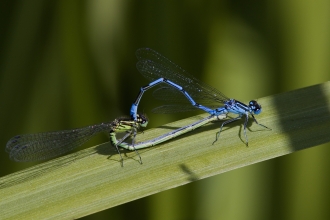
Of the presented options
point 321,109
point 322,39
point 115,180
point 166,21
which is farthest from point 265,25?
point 115,180

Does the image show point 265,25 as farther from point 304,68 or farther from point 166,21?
point 166,21

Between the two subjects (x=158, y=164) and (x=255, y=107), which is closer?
(x=158, y=164)

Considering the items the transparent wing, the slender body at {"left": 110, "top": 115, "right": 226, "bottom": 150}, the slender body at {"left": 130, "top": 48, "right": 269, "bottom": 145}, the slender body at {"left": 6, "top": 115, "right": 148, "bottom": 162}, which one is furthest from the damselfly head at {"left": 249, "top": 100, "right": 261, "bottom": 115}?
the transparent wing

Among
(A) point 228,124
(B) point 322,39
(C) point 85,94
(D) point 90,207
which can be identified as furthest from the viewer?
(C) point 85,94

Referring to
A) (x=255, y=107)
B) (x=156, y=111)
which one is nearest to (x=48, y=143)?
(x=156, y=111)

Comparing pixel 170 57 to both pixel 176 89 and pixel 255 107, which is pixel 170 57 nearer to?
pixel 176 89

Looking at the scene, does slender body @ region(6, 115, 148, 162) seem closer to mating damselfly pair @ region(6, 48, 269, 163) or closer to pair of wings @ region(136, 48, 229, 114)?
mating damselfly pair @ region(6, 48, 269, 163)

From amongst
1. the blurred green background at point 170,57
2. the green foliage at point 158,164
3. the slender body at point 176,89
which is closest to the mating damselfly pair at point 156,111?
the slender body at point 176,89
